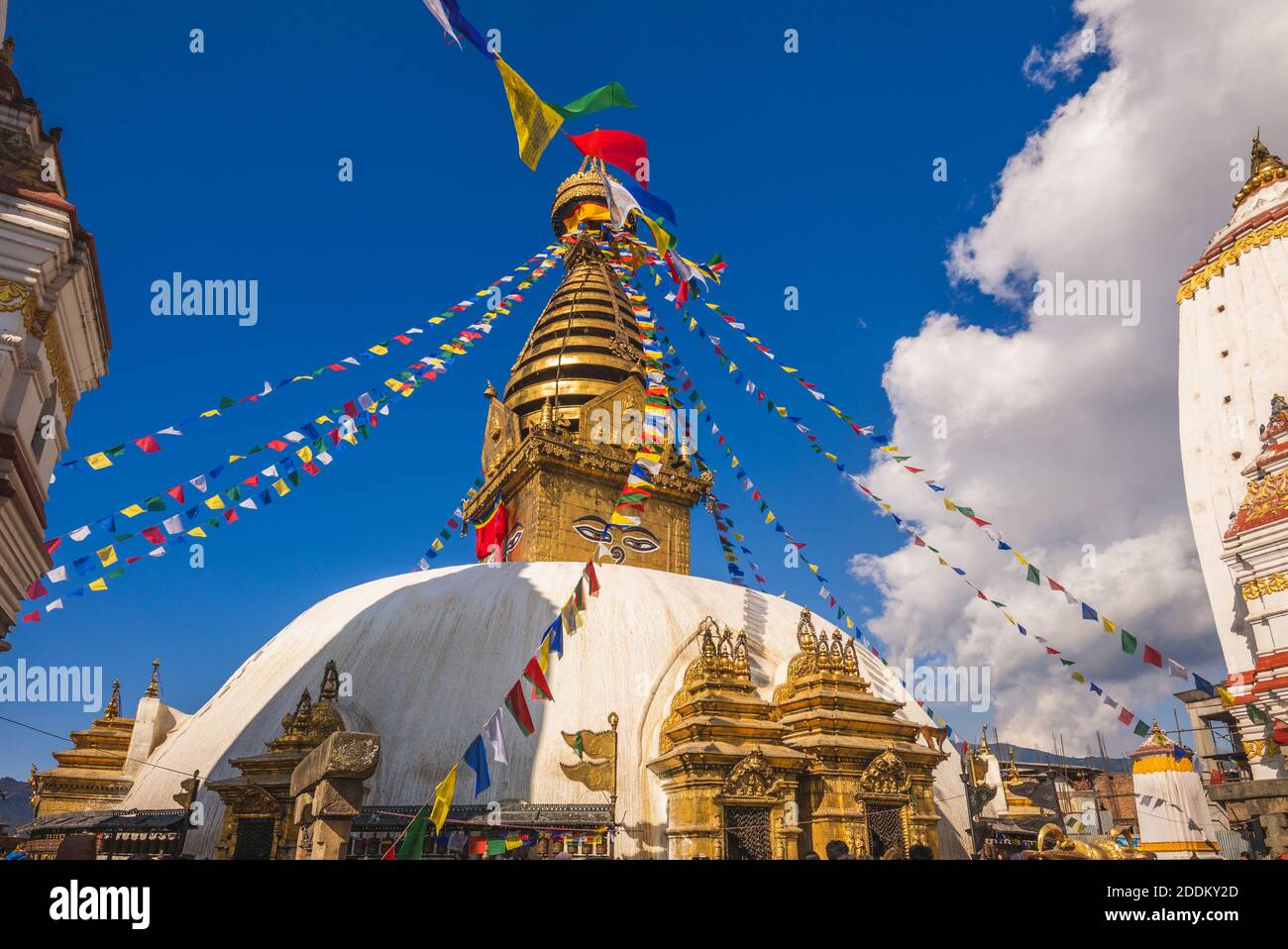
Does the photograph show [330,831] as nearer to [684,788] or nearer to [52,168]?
[684,788]

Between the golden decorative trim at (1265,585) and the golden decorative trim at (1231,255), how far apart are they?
1483 cm

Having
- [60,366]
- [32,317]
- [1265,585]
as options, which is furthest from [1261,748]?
[32,317]

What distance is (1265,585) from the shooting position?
1584 centimetres

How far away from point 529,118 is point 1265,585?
54.5 feet

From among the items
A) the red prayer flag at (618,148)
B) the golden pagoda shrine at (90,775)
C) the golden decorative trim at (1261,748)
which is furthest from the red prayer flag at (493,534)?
the golden decorative trim at (1261,748)

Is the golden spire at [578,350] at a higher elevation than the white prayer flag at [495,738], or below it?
higher

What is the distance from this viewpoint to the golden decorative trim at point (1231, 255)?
2483 cm

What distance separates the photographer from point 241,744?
1287 cm

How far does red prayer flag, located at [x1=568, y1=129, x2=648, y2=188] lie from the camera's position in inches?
478

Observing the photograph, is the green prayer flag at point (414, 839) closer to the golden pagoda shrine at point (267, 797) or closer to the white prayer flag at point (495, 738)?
the white prayer flag at point (495, 738)

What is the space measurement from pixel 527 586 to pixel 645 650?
2.89 meters
